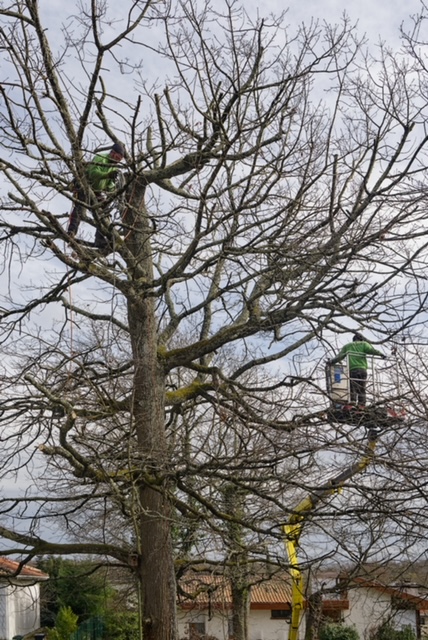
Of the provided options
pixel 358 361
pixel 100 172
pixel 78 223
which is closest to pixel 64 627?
pixel 78 223

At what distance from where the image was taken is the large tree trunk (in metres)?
8.62

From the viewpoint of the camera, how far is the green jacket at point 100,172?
329 inches

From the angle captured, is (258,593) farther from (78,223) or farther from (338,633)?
(78,223)

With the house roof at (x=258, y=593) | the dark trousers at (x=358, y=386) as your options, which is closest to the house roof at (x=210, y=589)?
the house roof at (x=258, y=593)

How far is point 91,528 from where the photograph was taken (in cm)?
1271

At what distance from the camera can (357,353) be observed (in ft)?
27.2

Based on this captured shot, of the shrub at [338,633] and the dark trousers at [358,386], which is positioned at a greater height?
the dark trousers at [358,386]

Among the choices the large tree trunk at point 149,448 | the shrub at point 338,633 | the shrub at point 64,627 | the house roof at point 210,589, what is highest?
the large tree trunk at point 149,448

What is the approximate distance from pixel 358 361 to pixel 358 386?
474 mm

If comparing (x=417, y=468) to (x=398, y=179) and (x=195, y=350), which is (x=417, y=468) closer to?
(x=398, y=179)

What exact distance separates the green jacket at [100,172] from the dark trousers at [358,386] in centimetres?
317

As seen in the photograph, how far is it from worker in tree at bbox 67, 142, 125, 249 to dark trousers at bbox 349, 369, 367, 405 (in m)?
2.87

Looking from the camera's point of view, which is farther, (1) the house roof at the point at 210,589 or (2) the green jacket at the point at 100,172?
(1) the house roof at the point at 210,589

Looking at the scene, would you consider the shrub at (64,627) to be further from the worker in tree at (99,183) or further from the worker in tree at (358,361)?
the worker in tree at (358,361)
